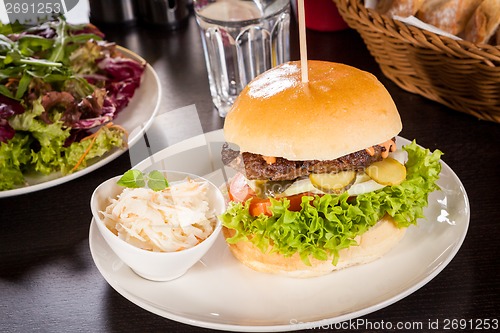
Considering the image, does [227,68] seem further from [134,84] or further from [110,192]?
[110,192]

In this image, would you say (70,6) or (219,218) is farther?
(70,6)

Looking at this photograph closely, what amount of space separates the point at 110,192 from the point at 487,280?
1.01 meters

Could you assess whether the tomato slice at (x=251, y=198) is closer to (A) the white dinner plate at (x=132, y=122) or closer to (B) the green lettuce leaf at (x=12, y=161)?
(A) the white dinner plate at (x=132, y=122)

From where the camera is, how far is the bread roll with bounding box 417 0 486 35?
2125 mm

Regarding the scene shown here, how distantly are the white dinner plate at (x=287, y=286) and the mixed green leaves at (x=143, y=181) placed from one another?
0.19m

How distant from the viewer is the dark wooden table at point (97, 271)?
5.02ft

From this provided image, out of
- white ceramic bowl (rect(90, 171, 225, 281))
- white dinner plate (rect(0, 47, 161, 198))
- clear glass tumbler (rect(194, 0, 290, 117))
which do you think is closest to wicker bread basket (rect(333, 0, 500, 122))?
clear glass tumbler (rect(194, 0, 290, 117))

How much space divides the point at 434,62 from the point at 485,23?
0.20 m

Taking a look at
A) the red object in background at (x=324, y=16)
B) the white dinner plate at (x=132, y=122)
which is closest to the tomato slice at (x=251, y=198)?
the white dinner plate at (x=132, y=122)

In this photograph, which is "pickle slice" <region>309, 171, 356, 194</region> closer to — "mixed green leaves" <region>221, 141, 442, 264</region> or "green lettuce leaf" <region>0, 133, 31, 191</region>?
"mixed green leaves" <region>221, 141, 442, 264</region>

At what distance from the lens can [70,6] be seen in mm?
3352

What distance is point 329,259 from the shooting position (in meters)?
1.58

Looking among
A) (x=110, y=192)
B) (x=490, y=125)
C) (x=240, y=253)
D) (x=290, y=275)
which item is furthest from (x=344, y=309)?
(x=490, y=125)

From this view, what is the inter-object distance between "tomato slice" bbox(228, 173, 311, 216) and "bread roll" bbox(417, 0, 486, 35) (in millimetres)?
926
